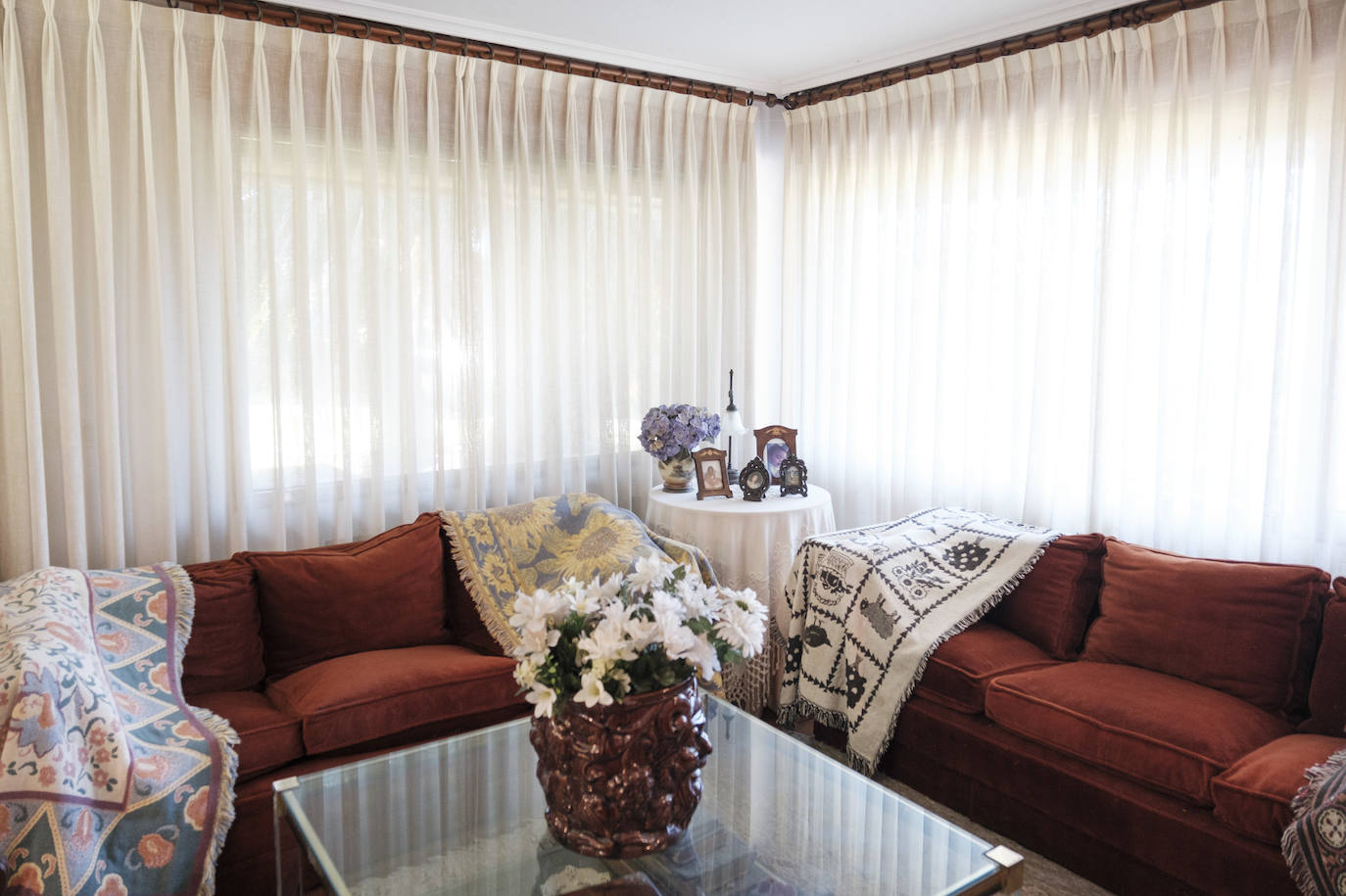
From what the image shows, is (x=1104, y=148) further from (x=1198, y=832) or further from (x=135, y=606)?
(x=135, y=606)

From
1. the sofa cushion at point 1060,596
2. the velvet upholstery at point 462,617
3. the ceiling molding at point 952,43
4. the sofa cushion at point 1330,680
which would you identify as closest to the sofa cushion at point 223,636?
the velvet upholstery at point 462,617

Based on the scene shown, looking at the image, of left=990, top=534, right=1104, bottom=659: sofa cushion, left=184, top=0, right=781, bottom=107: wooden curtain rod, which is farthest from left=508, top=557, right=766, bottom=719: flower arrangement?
left=184, top=0, right=781, bottom=107: wooden curtain rod

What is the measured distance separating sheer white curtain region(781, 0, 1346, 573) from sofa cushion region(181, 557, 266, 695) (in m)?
2.57

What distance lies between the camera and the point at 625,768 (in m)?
1.75

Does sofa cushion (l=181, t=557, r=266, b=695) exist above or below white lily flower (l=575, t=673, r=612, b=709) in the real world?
below

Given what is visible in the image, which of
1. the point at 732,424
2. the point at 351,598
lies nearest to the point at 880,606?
the point at 732,424

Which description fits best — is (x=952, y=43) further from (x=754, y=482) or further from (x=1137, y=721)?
(x=1137, y=721)

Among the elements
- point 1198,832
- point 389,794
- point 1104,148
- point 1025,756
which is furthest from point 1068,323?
point 389,794

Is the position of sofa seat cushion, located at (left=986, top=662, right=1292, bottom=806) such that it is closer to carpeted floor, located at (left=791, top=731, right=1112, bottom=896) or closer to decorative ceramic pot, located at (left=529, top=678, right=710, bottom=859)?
carpeted floor, located at (left=791, top=731, right=1112, bottom=896)

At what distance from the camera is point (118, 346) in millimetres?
2920

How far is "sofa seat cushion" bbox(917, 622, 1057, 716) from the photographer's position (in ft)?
9.10

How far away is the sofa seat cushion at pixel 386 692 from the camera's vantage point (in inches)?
98.6

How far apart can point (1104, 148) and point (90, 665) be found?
3.49 metres

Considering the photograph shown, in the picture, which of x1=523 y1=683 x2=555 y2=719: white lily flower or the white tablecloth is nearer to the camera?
x1=523 y1=683 x2=555 y2=719: white lily flower
